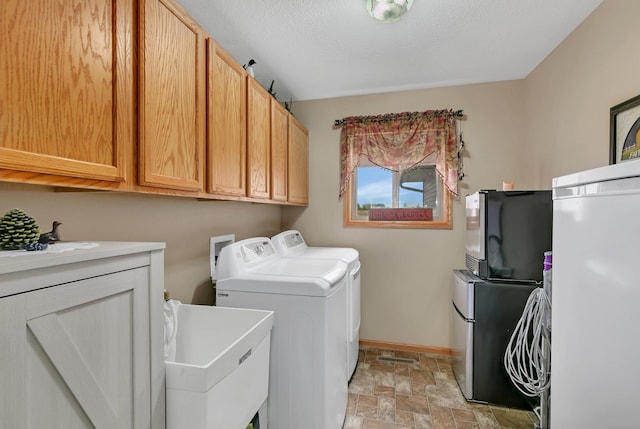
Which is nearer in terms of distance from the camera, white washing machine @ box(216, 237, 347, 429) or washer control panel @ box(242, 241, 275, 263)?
white washing machine @ box(216, 237, 347, 429)

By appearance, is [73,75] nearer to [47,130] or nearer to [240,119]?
[47,130]

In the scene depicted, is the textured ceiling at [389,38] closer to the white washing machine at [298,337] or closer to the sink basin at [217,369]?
the white washing machine at [298,337]

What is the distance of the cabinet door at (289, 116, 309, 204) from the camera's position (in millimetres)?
2615

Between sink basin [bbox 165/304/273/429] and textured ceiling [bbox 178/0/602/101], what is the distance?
5.73 feet

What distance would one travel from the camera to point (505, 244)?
199cm

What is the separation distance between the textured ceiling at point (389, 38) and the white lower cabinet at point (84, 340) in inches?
64.3

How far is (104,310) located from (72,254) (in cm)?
17

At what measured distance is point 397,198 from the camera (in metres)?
2.96

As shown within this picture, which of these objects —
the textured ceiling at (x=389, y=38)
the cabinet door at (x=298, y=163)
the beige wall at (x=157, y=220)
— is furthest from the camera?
the cabinet door at (x=298, y=163)

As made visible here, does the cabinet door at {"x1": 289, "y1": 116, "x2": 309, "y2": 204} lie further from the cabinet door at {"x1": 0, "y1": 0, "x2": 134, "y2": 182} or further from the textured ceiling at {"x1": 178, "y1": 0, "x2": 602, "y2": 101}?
the cabinet door at {"x1": 0, "y1": 0, "x2": 134, "y2": 182}

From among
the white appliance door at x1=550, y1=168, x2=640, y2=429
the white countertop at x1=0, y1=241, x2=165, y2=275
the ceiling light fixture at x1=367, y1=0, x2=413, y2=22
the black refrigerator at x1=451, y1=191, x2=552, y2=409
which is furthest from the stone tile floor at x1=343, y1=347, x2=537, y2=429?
the ceiling light fixture at x1=367, y1=0, x2=413, y2=22

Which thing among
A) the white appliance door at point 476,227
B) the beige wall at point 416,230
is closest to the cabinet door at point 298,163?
the beige wall at point 416,230

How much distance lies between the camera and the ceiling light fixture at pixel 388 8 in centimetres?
162

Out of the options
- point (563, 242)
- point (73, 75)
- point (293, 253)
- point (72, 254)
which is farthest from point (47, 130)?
point (293, 253)
